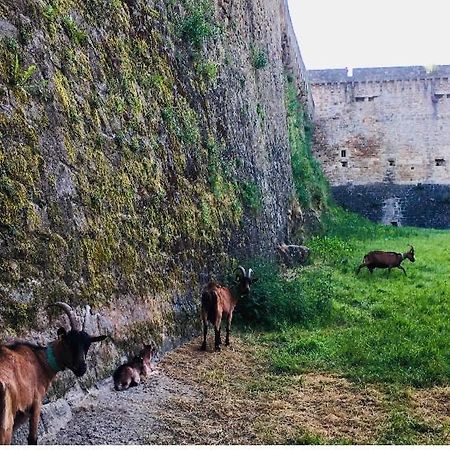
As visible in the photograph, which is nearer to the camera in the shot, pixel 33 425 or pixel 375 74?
pixel 33 425

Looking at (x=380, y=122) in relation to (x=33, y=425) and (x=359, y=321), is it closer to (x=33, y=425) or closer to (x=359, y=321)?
(x=359, y=321)

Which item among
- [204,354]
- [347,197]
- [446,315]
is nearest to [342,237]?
[347,197]

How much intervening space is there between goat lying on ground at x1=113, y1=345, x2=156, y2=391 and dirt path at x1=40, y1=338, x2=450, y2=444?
0.29 feet

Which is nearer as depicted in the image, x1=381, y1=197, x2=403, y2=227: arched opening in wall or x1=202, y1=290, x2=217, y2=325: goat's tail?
x1=202, y1=290, x2=217, y2=325: goat's tail

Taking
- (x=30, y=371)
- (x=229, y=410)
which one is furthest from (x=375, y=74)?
(x=30, y=371)

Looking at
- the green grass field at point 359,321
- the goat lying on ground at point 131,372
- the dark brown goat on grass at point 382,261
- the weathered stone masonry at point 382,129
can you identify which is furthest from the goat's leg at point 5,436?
the weathered stone masonry at point 382,129

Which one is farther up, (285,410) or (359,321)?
(285,410)

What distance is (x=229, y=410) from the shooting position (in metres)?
5.34

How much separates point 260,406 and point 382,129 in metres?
27.1

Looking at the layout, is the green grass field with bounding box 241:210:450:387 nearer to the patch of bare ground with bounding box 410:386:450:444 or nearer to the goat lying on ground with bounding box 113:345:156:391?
the patch of bare ground with bounding box 410:386:450:444

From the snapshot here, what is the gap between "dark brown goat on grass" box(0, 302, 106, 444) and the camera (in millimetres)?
3434

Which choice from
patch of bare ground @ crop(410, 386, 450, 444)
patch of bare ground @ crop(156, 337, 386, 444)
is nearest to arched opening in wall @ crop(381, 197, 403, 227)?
A: patch of bare ground @ crop(156, 337, 386, 444)

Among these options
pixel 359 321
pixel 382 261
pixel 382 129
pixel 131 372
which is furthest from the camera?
pixel 382 129

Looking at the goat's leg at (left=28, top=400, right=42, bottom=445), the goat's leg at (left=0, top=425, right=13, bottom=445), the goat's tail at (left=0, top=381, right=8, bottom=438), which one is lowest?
the goat's leg at (left=28, top=400, right=42, bottom=445)
